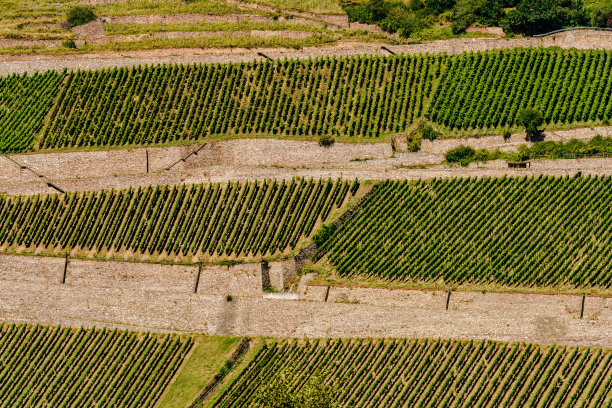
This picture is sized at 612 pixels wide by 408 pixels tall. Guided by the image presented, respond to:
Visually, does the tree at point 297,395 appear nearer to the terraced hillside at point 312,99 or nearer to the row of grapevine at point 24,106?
the terraced hillside at point 312,99

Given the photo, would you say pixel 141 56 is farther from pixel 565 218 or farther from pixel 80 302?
pixel 565 218

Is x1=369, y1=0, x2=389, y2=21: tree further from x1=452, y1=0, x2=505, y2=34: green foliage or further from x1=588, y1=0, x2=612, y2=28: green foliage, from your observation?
x1=588, y1=0, x2=612, y2=28: green foliage

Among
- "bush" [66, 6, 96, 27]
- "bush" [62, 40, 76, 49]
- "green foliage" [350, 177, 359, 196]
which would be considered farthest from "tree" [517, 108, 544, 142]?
"bush" [66, 6, 96, 27]

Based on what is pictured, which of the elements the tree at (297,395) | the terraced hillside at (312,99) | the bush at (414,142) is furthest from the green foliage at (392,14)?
the tree at (297,395)

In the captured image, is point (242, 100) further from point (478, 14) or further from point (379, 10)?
point (478, 14)

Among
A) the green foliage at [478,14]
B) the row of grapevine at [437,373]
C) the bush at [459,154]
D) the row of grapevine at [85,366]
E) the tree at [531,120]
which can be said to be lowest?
the row of grapevine at [85,366]
